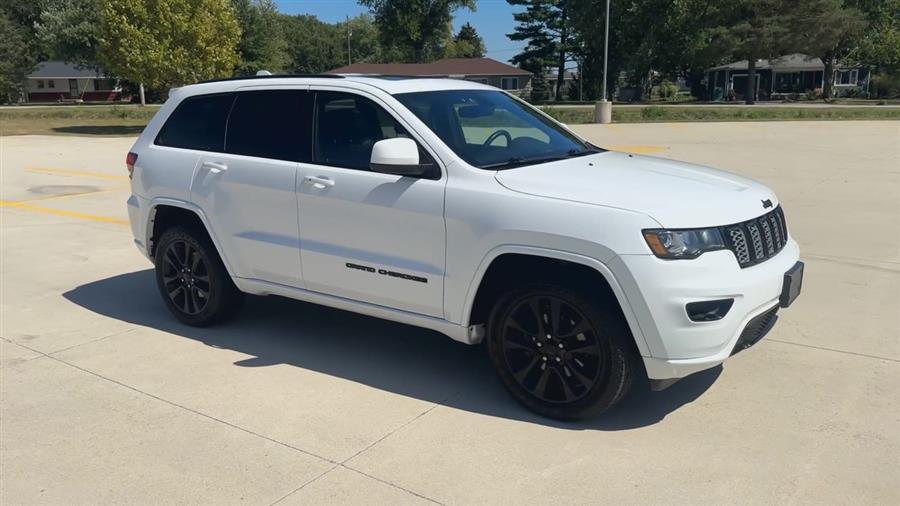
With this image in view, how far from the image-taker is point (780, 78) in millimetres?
73438

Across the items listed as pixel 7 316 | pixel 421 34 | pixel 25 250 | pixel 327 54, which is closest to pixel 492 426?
pixel 7 316

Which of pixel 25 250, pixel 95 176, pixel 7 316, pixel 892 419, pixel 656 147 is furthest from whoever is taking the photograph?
pixel 656 147

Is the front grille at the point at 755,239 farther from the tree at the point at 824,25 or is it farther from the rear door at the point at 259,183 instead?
the tree at the point at 824,25

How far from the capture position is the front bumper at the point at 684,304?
3.50 meters

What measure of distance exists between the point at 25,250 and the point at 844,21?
53.7 m

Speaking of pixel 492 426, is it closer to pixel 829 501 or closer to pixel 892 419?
pixel 829 501

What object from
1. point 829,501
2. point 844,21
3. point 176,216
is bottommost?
point 829,501

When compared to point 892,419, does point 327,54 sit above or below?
above

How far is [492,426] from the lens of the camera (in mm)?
3992

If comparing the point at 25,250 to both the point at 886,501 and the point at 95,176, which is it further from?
the point at 886,501

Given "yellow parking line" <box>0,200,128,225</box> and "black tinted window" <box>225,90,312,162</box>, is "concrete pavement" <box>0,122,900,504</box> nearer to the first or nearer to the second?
"black tinted window" <box>225,90,312,162</box>

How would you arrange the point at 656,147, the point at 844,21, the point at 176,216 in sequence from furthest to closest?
the point at 844,21
the point at 656,147
the point at 176,216

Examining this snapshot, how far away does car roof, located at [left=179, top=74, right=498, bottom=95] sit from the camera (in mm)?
4699

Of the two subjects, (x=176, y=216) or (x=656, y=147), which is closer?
(x=176, y=216)
